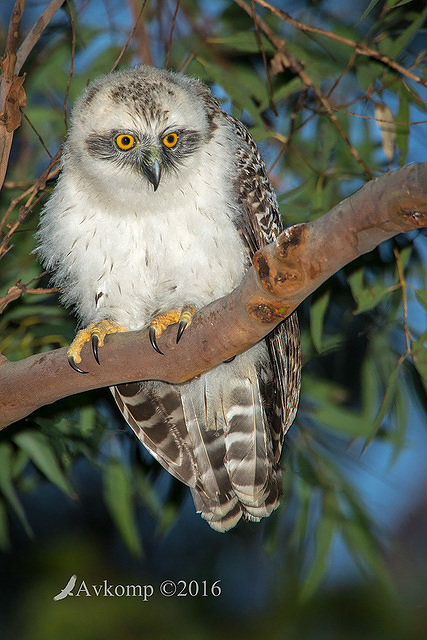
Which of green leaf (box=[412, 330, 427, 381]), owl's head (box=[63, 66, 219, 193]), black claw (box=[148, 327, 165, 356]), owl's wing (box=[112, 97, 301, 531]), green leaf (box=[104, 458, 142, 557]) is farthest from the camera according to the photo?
green leaf (box=[104, 458, 142, 557])

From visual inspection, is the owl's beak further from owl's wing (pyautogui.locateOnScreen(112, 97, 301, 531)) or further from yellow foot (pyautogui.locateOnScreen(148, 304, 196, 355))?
yellow foot (pyautogui.locateOnScreen(148, 304, 196, 355))

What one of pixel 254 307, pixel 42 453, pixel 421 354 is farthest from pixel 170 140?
pixel 42 453

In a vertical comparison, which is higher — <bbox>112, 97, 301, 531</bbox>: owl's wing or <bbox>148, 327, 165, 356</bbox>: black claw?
<bbox>148, 327, 165, 356</bbox>: black claw

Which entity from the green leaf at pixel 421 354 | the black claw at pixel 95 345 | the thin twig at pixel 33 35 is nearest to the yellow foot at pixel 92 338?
the black claw at pixel 95 345

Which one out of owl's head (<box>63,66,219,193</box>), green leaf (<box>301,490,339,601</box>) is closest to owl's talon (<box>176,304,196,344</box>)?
owl's head (<box>63,66,219,193</box>)

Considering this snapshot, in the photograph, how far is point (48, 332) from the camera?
3367mm

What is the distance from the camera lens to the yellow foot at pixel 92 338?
2252 millimetres

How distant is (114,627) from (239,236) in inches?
107

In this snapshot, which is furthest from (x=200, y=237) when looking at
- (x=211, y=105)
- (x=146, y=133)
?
→ (x=211, y=105)

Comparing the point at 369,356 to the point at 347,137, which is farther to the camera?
the point at 369,356

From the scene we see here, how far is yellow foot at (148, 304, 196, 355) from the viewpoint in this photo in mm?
2205

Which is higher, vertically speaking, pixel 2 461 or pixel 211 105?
pixel 211 105

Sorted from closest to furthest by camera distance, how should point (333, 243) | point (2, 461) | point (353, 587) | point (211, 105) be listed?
1. point (333, 243)
2. point (211, 105)
3. point (2, 461)
4. point (353, 587)

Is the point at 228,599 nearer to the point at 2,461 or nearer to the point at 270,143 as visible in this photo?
the point at 2,461
